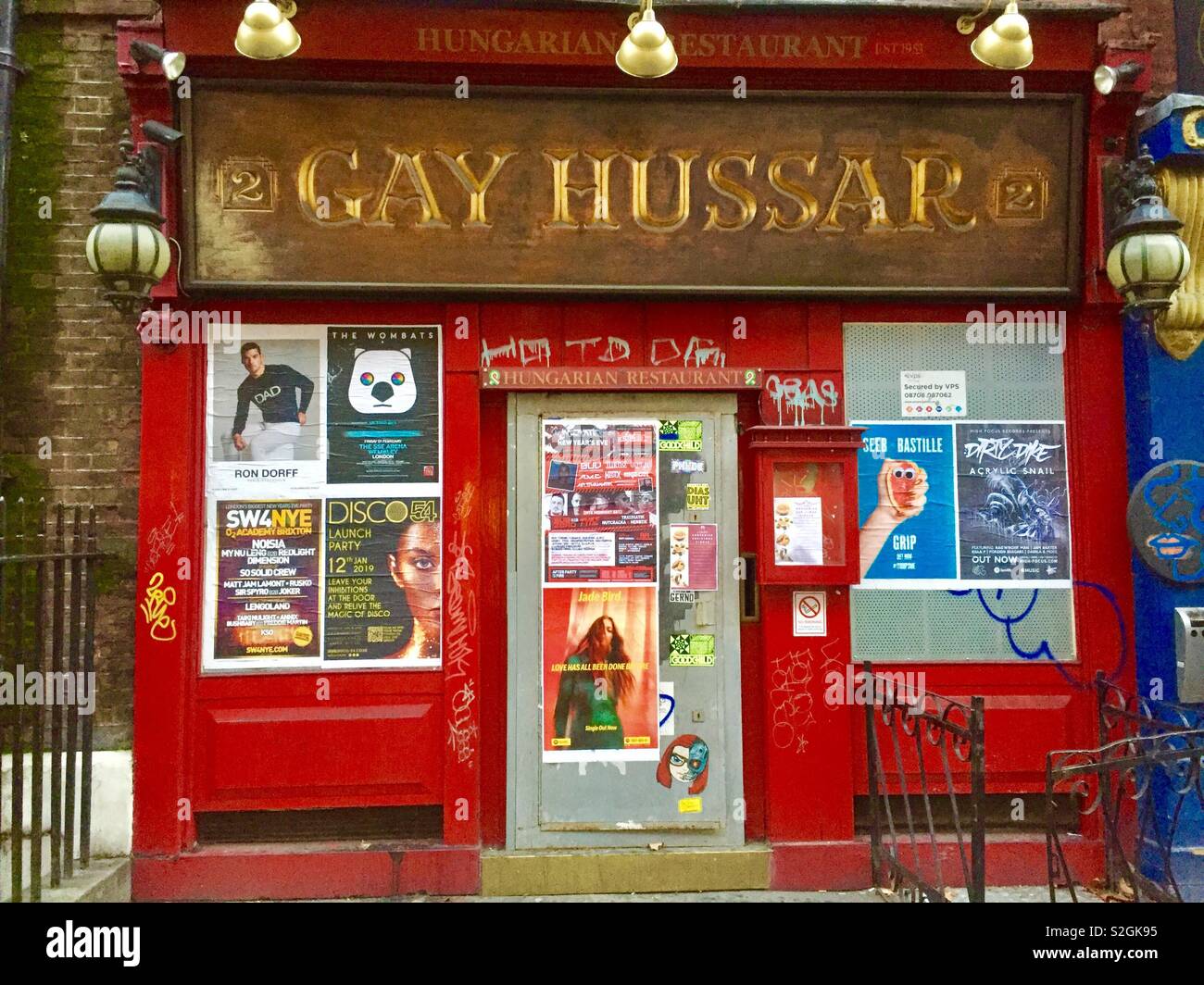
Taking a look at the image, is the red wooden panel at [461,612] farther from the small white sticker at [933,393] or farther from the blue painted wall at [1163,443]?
the blue painted wall at [1163,443]

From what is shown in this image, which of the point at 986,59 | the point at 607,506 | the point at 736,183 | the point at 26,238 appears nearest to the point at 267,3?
the point at 26,238

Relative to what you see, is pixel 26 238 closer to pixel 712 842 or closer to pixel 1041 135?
pixel 712 842

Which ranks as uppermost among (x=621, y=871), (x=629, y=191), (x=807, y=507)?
(x=629, y=191)

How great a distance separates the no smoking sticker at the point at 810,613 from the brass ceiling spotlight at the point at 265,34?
4213 mm

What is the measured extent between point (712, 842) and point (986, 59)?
4.74 m

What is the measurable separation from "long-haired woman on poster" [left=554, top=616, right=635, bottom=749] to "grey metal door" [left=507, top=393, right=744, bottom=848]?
10cm

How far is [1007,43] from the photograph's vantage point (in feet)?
16.2

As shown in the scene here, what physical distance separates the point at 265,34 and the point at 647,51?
6.52ft

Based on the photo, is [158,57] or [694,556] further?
[694,556]

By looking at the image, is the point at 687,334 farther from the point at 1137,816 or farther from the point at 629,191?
the point at 1137,816

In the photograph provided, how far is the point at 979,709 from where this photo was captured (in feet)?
14.5

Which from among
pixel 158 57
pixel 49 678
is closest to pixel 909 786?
pixel 49 678

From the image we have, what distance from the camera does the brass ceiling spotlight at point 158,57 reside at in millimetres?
5182

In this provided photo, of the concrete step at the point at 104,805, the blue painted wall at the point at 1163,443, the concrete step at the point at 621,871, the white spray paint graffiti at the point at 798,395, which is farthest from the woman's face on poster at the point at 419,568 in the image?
the blue painted wall at the point at 1163,443
